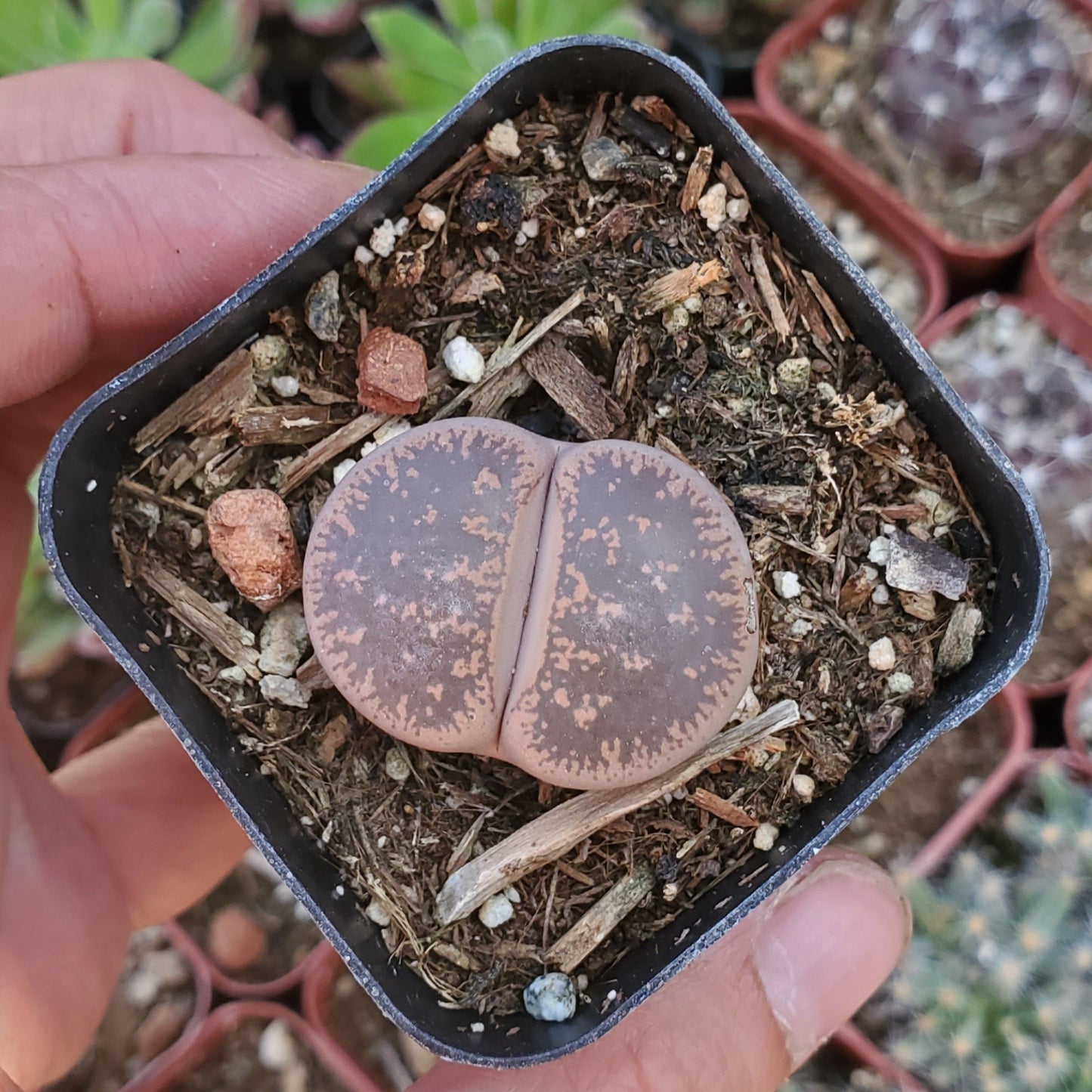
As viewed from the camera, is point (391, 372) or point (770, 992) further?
point (770, 992)

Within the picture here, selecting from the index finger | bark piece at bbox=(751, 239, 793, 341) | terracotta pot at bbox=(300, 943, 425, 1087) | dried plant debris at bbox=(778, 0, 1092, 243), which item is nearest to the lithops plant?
bark piece at bbox=(751, 239, 793, 341)

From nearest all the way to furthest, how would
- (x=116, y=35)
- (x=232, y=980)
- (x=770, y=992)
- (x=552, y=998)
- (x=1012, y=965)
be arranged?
(x=552, y=998) < (x=770, y=992) < (x=1012, y=965) < (x=116, y=35) < (x=232, y=980)

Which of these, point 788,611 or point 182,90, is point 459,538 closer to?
point 788,611

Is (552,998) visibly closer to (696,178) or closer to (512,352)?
(512,352)

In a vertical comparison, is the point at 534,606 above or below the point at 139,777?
above

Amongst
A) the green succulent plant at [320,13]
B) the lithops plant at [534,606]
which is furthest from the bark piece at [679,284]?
the green succulent plant at [320,13]

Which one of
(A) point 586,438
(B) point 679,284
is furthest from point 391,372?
(B) point 679,284

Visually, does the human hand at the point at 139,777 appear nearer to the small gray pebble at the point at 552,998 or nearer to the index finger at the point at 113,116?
the index finger at the point at 113,116
